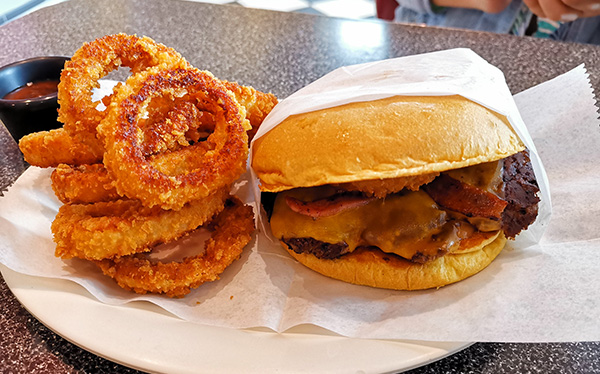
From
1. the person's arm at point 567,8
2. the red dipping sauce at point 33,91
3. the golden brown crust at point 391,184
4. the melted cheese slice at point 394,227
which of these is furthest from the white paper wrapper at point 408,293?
the person's arm at point 567,8

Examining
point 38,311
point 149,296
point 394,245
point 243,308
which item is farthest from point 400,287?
point 38,311

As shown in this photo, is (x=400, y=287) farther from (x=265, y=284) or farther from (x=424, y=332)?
(x=265, y=284)

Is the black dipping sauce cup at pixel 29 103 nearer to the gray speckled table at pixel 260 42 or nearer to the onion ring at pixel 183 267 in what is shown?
the gray speckled table at pixel 260 42

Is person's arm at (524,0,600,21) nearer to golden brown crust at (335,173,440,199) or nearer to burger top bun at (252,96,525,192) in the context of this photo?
burger top bun at (252,96,525,192)

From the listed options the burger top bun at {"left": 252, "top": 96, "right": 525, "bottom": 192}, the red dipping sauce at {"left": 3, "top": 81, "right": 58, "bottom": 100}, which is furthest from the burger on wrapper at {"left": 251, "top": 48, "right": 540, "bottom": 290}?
the red dipping sauce at {"left": 3, "top": 81, "right": 58, "bottom": 100}

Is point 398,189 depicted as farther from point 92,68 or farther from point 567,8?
point 567,8

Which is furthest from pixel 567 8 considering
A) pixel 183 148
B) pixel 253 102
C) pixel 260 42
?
pixel 183 148
